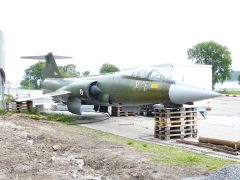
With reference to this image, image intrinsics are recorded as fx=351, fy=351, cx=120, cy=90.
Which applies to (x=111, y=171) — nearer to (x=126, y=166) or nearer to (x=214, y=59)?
(x=126, y=166)

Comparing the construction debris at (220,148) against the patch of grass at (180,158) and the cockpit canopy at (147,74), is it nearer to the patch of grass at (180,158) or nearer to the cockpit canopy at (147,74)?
the patch of grass at (180,158)

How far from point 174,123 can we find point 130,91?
10.1ft

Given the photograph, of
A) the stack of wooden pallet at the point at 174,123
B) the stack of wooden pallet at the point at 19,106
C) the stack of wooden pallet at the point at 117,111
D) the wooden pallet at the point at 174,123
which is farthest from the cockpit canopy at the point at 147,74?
the stack of wooden pallet at the point at 19,106

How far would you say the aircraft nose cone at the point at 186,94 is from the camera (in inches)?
466

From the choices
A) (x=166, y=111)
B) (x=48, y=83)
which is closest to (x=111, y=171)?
(x=166, y=111)

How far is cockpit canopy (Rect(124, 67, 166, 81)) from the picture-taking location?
1352cm

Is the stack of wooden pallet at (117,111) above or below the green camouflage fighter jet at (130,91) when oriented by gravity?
below

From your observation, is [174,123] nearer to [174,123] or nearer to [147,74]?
[174,123]

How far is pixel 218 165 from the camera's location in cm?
748

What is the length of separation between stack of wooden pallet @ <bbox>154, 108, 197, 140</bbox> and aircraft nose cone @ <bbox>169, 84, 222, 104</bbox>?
41 cm

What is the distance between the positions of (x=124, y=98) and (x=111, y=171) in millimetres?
8242

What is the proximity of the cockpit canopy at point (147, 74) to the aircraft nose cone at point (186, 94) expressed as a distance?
36.9 inches

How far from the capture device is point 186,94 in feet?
39.5

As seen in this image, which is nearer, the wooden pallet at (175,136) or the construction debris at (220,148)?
the construction debris at (220,148)
